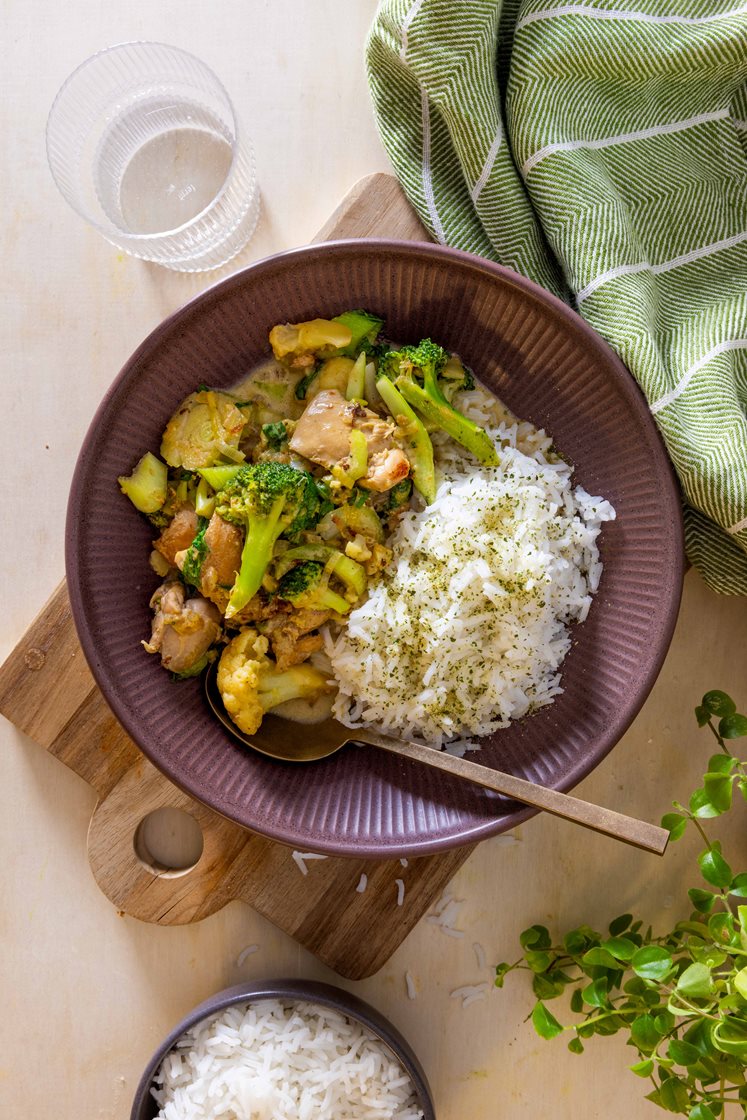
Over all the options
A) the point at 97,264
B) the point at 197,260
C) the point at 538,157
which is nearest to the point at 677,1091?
the point at 538,157

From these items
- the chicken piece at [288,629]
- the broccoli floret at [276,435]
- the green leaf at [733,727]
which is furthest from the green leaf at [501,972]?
the broccoli floret at [276,435]

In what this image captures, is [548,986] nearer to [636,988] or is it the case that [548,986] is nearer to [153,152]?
[636,988]

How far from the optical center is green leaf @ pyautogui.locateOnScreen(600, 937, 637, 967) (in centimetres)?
239

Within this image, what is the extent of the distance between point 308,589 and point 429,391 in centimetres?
65

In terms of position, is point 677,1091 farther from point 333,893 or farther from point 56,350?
point 56,350

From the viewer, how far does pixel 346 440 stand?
2.43 metres

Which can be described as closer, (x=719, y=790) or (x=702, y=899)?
(x=719, y=790)

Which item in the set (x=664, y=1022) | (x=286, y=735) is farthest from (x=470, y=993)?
(x=286, y=735)

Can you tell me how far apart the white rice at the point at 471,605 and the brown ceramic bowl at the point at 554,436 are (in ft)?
0.30

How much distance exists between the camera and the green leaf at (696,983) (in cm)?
201

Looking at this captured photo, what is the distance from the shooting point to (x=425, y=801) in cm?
256

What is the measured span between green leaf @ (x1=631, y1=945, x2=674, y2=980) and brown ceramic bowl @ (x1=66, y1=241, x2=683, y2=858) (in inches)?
17.5

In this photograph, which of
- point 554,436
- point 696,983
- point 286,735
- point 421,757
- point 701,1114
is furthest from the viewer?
point 554,436

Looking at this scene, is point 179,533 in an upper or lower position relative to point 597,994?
upper
